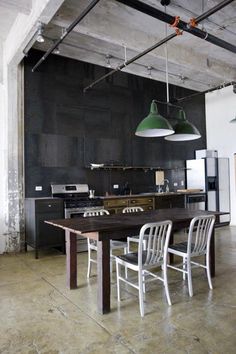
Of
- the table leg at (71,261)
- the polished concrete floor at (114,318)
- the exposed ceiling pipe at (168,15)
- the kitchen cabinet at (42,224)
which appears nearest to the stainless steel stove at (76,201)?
the kitchen cabinet at (42,224)

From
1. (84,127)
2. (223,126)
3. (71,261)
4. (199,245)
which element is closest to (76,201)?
(84,127)

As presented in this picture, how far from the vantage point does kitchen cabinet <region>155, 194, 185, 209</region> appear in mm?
6355

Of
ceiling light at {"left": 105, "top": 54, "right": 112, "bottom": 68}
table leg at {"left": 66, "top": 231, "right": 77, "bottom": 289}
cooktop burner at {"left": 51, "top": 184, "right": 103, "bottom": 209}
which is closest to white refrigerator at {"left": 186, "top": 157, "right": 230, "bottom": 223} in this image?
cooktop burner at {"left": 51, "top": 184, "right": 103, "bottom": 209}

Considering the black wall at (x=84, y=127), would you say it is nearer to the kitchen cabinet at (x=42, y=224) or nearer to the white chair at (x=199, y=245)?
the kitchen cabinet at (x=42, y=224)

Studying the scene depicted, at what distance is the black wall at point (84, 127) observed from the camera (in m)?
5.45

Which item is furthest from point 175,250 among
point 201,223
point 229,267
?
point 229,267

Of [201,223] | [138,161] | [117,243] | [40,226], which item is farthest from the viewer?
[138,161]

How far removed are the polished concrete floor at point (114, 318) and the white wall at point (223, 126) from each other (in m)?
4.48

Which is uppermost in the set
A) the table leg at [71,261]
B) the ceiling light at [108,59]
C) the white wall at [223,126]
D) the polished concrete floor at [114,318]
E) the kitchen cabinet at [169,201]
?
the ceiling light at [108,59]

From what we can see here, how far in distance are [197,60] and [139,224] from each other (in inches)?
179

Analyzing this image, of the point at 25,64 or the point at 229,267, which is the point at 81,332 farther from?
the point at 25,64

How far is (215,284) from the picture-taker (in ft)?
11.3

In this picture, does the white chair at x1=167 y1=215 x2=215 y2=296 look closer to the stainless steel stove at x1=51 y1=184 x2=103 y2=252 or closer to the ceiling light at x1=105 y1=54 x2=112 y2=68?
the stainless steel stove at x1=51 y1=184 x2=103 y2=252

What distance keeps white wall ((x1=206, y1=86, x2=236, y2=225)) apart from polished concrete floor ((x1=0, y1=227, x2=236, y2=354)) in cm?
448
